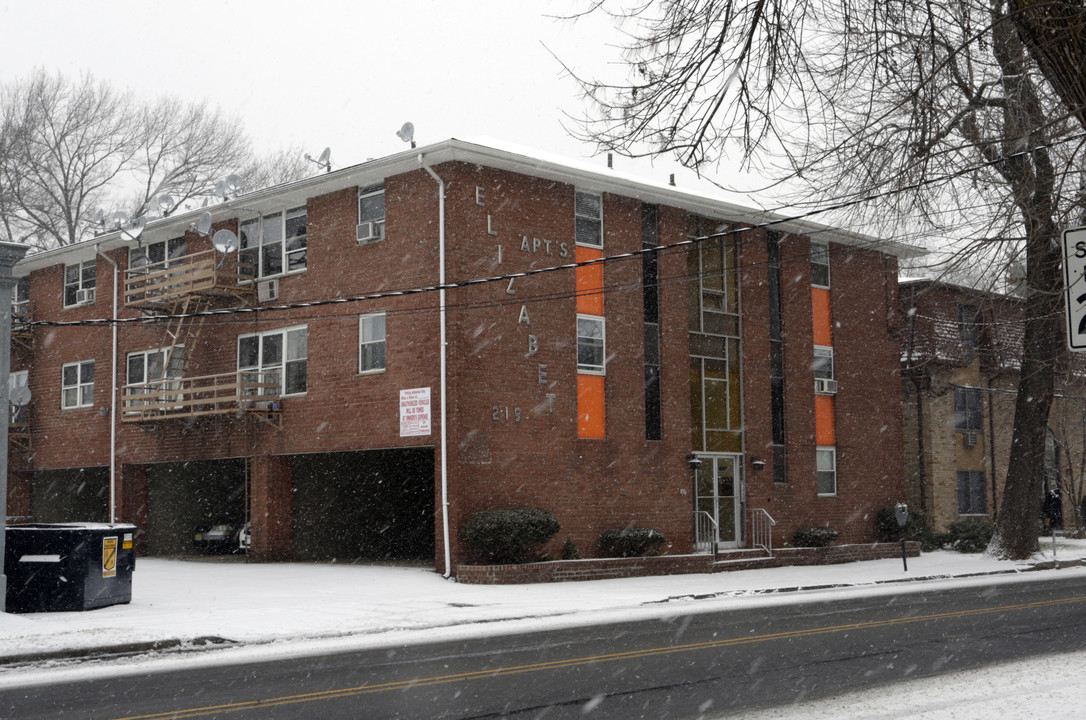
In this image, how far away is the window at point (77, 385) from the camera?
34.1 meters

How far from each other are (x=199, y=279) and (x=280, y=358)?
300 centimetres

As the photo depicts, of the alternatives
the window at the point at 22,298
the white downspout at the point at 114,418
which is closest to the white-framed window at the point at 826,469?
the white downspout at the point at 114,418

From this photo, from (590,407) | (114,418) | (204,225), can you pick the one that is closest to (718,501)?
(590,407)

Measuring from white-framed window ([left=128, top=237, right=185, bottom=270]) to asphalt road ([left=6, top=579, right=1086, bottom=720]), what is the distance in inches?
804

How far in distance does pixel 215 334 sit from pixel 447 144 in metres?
10.1

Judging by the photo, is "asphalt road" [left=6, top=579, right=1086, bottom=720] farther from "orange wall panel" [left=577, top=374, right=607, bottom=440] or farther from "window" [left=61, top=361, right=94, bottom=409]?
"window" [left=61, top=361, right=94, bottom=409]

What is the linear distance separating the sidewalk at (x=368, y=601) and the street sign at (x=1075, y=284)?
Answer: 9642 millimetres

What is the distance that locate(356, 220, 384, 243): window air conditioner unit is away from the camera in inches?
1021

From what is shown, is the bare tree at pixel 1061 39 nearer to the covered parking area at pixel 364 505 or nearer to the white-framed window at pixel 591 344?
the white-framed window at pixel 591 344

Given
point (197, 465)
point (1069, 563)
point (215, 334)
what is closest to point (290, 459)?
point (215, 334)

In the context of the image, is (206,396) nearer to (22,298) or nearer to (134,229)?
(134,229)

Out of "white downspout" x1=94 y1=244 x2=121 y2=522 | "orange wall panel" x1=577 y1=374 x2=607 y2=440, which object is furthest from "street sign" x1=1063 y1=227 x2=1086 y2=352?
"white downspout" x1=94 y1=244 x2=121 y2=522

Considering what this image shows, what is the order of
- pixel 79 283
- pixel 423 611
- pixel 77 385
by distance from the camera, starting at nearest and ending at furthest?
pixel 423 611, pixel 77 385, pixel 79 283

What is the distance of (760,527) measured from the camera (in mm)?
29359
